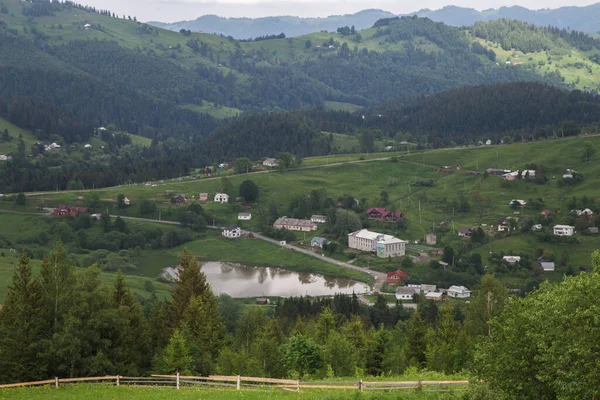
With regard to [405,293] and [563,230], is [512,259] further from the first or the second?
[405,293]

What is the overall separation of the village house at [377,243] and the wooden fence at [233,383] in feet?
272

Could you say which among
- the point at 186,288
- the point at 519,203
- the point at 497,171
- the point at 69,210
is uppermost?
the point at 186,288

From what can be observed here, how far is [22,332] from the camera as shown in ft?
119

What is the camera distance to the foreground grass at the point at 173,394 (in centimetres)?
2564

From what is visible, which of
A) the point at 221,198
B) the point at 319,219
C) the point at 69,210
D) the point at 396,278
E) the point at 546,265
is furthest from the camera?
the point at 221,198

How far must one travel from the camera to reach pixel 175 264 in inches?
4542

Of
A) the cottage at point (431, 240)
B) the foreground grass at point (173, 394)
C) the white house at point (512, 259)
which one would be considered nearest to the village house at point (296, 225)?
the cottage at point (431, 240)

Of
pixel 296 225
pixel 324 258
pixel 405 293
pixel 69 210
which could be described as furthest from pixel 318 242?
pixel 69 210

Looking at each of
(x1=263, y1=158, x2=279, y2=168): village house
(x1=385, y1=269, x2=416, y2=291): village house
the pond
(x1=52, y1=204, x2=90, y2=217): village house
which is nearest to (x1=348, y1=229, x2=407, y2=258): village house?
(x1=385, y1=269, x2=416, y2=291): village house

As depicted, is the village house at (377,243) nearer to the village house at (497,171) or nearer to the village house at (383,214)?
the village house at (383,214)

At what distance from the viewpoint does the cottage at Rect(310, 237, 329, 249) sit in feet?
401

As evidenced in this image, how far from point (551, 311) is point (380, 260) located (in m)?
91.5

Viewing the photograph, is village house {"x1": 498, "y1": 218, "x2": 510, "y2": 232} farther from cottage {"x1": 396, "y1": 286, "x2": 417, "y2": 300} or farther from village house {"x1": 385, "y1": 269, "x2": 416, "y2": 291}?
cottage {"x1": 396, "y1": 286, "x2": 417, "y2": 300}

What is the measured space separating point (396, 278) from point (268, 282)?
18730 mm
